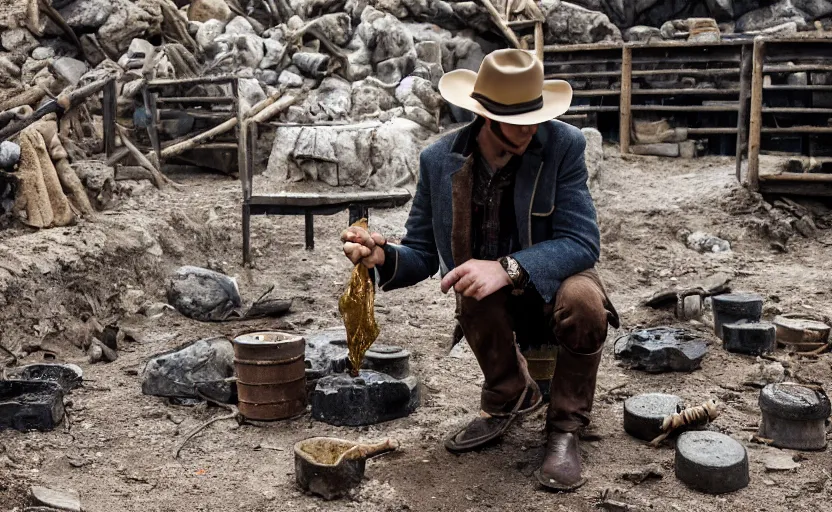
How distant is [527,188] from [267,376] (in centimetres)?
Result: 164

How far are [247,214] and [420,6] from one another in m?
11.0

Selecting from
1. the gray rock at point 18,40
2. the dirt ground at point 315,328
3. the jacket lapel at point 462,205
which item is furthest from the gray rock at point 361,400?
the gray rock at point 18,40

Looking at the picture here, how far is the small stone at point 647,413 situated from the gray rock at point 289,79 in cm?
1189

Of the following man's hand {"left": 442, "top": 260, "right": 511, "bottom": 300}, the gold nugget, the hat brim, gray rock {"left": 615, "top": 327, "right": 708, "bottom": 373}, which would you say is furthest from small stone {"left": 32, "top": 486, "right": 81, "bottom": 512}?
gray rock {"left": 615, "top": 327, "right": 708, "bottom": 373}

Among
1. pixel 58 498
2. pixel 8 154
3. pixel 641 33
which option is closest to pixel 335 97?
pixel 8 154

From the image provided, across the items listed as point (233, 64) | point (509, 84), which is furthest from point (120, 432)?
point (233, 64)

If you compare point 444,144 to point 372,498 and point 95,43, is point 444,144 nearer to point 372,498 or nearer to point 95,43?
point 372,498

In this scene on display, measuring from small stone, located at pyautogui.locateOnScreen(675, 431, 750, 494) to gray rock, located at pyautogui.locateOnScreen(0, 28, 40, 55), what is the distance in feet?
49.6

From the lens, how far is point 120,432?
4.03 meters

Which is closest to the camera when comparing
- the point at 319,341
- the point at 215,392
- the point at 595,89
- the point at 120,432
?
the point at 120,432

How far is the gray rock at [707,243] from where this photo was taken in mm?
8828

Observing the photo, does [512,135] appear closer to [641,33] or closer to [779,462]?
[779,462]

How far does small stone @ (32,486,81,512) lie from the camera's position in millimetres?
3074

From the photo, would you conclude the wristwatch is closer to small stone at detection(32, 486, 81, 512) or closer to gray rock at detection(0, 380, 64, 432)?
small stone at detection(32, 486, 81, 512)
